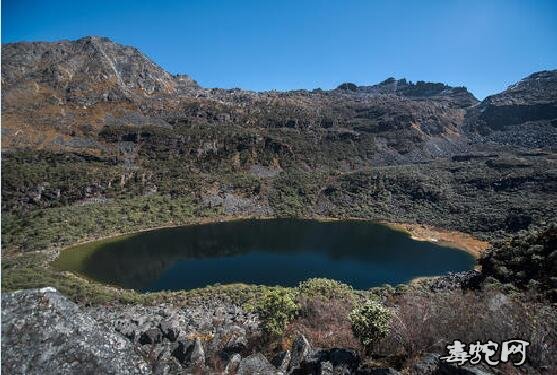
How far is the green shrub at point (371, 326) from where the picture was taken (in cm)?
1383

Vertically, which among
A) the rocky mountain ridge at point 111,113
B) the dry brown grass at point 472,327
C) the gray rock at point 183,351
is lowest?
the gray rock at point 183,351

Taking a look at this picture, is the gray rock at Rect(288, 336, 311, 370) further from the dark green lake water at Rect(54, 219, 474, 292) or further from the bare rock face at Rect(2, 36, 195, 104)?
the bare rock face at Rect(2, 36, 195, 104)

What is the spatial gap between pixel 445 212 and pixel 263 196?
4644 cm

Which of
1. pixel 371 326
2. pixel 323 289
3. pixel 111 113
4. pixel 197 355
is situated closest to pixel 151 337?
pixel 197 355

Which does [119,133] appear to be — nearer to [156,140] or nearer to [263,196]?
[156,140]

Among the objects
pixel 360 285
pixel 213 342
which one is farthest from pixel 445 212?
pixel 213 342

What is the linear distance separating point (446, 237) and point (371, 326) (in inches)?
3084

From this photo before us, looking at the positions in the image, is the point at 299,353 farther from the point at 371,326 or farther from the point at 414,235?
the point at 414,235

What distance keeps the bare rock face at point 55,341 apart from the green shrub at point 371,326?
816cm

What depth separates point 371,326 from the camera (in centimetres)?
1395

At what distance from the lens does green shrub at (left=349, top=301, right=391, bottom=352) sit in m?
13.8

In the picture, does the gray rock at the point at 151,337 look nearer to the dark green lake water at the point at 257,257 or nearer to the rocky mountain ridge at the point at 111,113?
the dark green lake water at the point at 257,257

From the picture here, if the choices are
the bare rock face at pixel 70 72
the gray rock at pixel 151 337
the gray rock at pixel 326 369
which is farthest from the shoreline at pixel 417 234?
the bare rock face at pixel 70 72

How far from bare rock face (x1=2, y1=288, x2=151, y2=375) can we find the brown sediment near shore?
74.5 meters
